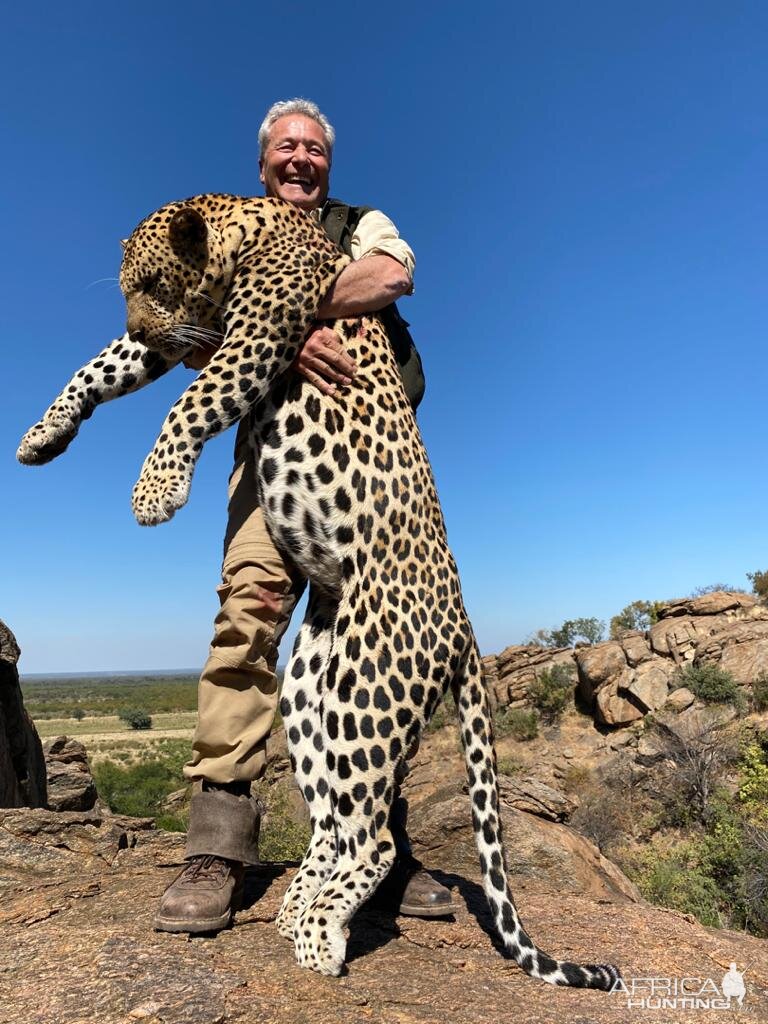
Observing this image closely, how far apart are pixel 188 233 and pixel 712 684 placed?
1944 cm

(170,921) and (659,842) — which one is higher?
(170,921)

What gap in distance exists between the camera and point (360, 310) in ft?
11.8

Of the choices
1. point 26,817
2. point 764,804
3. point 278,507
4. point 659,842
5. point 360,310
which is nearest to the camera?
point 278,507

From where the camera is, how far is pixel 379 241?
3.86m

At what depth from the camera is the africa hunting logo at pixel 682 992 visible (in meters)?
2.91

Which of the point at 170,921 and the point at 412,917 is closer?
the point at 170,921

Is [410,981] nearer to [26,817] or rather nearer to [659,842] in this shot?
[26,817]

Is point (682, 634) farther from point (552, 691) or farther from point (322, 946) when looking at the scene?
point (322, 946)

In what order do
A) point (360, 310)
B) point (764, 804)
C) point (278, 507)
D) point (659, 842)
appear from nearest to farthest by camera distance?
point (278, 507) → point (360, 310) → point (764, 804) → point (659, 842)

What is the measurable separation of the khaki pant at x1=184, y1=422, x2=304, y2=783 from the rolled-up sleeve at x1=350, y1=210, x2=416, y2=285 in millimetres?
1285

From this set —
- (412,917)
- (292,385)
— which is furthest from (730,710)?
(292,385)

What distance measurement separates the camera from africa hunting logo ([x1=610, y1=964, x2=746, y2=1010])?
9.55ft

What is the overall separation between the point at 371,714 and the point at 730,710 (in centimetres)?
1846

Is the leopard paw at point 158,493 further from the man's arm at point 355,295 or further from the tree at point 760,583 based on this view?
the tree at point 760,583
